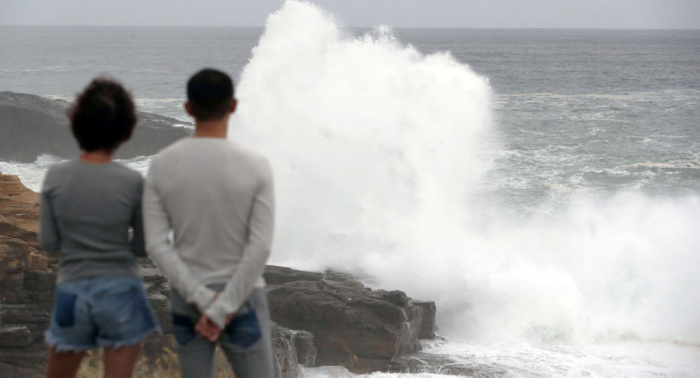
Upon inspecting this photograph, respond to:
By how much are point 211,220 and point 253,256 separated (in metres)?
0.18

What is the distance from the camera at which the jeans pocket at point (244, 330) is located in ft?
7.89

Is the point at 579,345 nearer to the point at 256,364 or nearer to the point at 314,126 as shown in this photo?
the point at 314,126

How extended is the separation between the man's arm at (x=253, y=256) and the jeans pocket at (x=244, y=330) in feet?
0.21

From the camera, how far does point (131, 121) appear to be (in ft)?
8.25

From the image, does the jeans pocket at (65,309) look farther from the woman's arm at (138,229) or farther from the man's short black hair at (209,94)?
the man's short black hair at (209,94)

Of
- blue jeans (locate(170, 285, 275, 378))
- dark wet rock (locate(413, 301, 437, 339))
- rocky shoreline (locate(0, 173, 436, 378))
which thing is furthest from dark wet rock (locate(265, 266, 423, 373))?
blue jeans (locate(170, 285, 275, 378))

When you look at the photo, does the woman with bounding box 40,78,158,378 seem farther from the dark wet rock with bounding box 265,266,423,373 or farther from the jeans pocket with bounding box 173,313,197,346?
the dark wet rock with bounding box 265,266,423,373

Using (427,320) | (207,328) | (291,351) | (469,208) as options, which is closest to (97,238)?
(207,328)

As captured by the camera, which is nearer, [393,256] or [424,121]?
[393,256]

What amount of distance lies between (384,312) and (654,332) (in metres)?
6.01

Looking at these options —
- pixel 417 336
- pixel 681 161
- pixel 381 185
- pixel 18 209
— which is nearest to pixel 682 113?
pixel 681 161

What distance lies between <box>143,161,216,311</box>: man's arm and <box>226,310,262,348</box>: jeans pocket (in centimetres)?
14

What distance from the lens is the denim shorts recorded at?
237 cm

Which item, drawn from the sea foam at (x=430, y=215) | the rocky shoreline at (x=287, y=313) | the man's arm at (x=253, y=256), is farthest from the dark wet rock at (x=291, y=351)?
the man's arm at (x=253, y=256)
